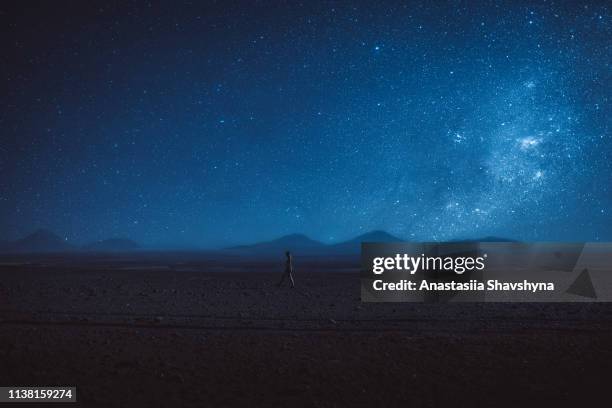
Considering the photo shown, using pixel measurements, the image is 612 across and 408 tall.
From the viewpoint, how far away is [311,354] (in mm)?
8945

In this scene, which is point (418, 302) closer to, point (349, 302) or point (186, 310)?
point (349, 302)

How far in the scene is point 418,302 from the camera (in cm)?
1697

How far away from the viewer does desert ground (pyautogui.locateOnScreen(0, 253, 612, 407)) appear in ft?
22.1

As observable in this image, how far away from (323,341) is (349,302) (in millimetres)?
6959

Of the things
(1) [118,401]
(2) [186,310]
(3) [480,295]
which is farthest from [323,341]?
(3) [480,295]

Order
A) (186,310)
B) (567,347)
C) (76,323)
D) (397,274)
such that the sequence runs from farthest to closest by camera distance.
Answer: (397,274) < (186,310) < (76,323) < (567,347)

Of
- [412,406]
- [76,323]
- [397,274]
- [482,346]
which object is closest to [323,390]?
[412,406]

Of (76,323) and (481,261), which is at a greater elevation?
(481,261)

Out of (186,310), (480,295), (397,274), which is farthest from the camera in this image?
(397,274)

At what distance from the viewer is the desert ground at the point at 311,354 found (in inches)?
266

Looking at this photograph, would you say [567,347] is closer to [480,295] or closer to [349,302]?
[349,302]

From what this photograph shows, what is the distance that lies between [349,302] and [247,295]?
4433 millimetres

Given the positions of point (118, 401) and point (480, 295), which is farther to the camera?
point (480, 295)

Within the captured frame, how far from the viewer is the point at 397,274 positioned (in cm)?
2039
